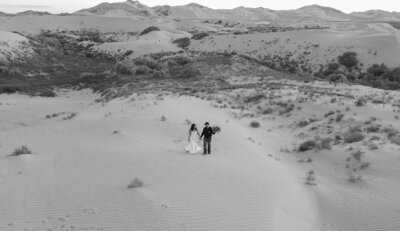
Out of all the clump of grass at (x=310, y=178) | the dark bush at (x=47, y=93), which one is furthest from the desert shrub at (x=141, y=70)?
the clump of grass at (x=310, y=178)

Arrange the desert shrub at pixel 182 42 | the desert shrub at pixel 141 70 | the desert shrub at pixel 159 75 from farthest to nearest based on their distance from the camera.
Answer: the desert shrub at pixel 182 42 < the desert shrub at pixel 141 70 < the desert shrub at pixel 159 75

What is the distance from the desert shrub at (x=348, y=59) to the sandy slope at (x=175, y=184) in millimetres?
26483

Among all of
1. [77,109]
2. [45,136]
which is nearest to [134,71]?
[77,109]

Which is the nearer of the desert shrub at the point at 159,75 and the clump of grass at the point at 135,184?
the clump of grass at the point at 135,184

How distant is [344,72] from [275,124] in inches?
892

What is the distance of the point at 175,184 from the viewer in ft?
42.3

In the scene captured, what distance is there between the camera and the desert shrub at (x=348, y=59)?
1774 inches

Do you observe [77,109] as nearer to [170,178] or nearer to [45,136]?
[45,136]

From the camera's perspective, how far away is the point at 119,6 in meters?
192

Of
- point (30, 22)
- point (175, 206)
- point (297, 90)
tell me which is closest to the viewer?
point (175, 206)

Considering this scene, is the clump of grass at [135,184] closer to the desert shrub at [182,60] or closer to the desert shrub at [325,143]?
the desert shrub at [325,143]

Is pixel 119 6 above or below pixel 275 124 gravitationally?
above

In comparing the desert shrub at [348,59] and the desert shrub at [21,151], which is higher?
the desert shrub at [348,59]

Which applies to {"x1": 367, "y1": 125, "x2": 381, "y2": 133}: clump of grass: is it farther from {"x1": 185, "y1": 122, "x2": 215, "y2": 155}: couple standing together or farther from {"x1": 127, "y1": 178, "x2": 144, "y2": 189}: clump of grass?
{"x1": 127, "y1": 178, "x2": 144, "y2": 189}: clump of grass
